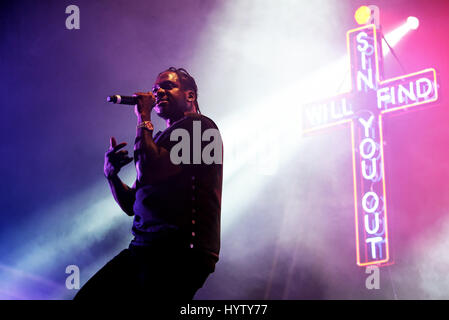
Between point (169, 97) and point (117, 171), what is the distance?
425mm

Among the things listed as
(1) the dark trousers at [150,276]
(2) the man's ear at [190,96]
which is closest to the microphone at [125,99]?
(2) the man's ear at [190,96]

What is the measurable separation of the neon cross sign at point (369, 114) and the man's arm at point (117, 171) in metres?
3.75

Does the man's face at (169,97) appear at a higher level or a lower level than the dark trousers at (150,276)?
higher

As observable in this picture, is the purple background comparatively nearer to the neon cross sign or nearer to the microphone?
the neon cross sign

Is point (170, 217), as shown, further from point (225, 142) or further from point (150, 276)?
point (225, 142)

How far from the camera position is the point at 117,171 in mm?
2410

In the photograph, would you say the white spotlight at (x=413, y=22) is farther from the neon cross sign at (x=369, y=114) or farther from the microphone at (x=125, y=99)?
the microphone at (x=125, y=99)

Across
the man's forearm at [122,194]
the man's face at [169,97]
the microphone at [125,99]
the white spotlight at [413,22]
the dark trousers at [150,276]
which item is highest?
the white spotlight at [413,22]

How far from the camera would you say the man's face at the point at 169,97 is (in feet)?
8.23

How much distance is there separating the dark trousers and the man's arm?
0.30 metres

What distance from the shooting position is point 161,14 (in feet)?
19.2

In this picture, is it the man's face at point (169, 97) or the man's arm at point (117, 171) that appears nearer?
the man's arm at point (117, 171)

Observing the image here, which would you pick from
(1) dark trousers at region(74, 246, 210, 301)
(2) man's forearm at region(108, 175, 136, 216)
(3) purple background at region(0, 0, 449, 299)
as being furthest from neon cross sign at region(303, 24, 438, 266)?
(1) dark trousers at region(74, 246, 210, 301)

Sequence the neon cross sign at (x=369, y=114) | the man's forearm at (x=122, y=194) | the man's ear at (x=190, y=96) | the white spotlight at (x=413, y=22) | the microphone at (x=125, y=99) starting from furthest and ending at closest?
the white spotlight at (x=413, y=22)
the neon cross sign at (x=369, y=114)
the man's ear at (x=190, y=96)
the man's forearm at (x=122, y=194)
the microphone at (x=125, y=99)
